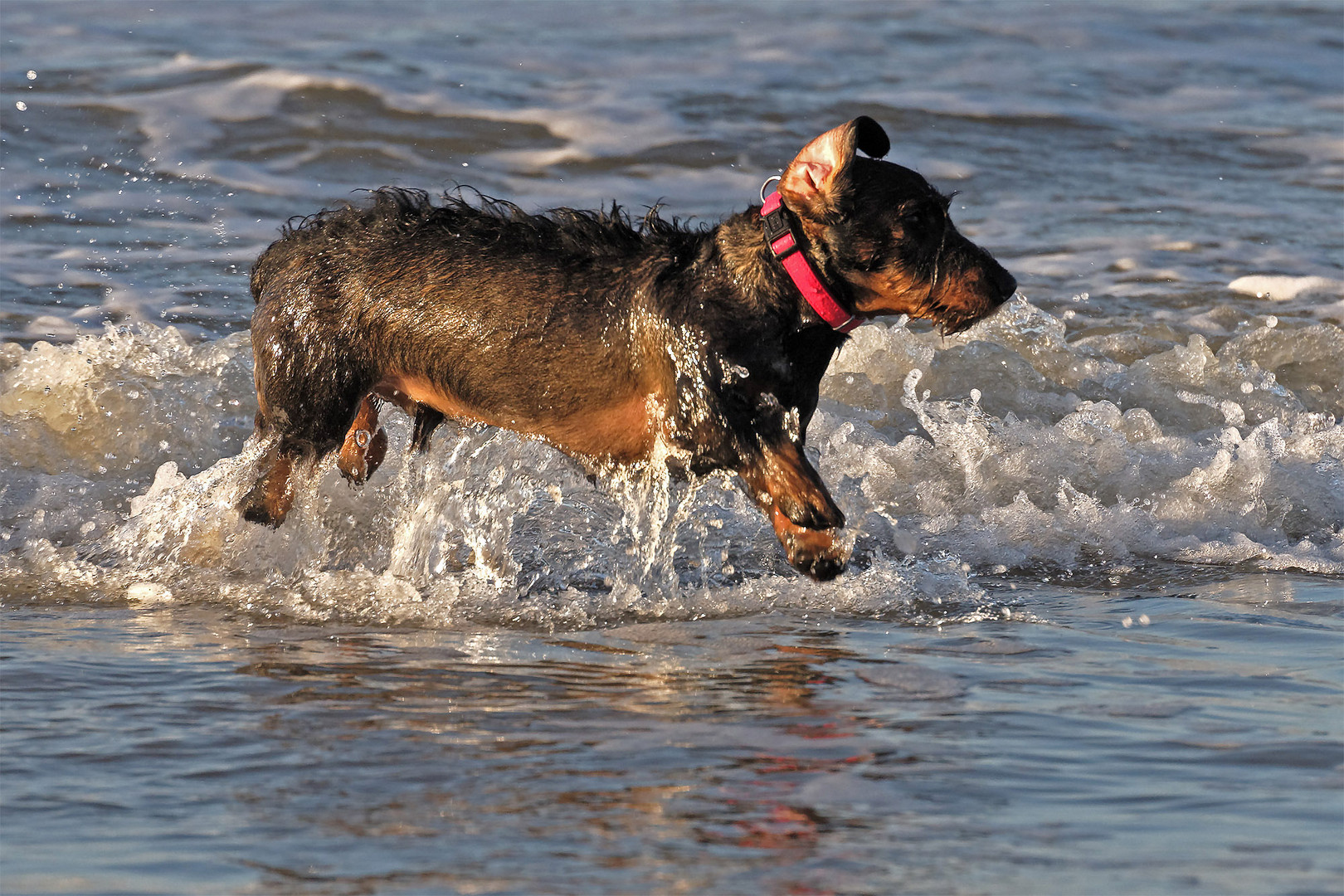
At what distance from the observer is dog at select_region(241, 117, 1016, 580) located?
5652mm

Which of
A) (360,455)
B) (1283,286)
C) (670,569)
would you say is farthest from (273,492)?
(1283,286)

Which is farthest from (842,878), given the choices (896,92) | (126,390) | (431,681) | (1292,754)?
(896,92)

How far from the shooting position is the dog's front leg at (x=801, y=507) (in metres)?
5.66

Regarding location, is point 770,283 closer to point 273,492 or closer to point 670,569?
point 670,569

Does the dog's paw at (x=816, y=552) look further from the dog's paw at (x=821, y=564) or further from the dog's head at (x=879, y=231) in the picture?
the dog's head at (x=879, y=231)

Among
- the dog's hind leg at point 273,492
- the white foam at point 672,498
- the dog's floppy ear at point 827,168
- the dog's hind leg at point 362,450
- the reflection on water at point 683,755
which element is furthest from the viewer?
the dog's hind leg at point 362,450

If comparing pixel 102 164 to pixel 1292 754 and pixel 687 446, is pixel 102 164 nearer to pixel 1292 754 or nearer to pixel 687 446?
Result: pixel 687 446

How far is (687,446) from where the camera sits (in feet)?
19.4

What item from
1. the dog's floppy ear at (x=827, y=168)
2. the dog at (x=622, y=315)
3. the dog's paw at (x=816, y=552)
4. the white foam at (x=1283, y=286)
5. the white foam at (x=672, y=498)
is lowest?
the white foam at (x=672, y=498)

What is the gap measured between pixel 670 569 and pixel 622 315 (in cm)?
102

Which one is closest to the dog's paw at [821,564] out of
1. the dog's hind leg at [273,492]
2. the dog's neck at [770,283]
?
the dog's neck at [770,283]

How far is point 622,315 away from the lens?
19.6 feet

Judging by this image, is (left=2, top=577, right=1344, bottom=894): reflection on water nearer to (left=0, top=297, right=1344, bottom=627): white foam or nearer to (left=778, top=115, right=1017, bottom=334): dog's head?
(left=0, top=297, right=1344, bottom=627): white foam

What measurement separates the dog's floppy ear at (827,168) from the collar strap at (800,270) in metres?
0.07
